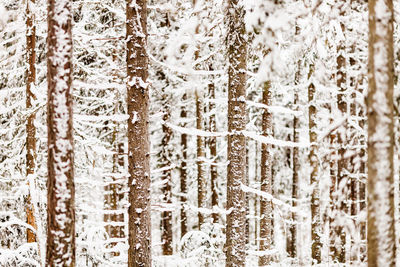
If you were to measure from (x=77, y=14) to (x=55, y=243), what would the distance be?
34.2ft

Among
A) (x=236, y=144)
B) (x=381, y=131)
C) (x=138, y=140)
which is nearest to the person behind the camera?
(x=381, y=131)

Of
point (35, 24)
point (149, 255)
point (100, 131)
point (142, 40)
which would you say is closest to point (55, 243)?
point (149, 255)

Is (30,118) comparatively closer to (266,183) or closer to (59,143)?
(59,143)

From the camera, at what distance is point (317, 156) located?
45.9 feet

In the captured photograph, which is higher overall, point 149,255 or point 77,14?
point 77,14

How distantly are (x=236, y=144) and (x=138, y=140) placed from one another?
2263mm

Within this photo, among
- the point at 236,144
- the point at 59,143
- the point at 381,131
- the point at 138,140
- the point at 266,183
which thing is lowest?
the point at 266,183

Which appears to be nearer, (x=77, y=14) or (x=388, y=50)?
(x=388, y=50)

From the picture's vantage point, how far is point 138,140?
26.5ft

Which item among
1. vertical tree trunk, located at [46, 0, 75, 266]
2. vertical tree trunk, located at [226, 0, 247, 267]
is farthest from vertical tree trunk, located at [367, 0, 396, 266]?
vertical tree trunk, located at [226, 0, 247, 267]

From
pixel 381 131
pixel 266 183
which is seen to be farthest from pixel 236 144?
pixel 381 131

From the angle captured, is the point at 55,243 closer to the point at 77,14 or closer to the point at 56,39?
the point at 56,39

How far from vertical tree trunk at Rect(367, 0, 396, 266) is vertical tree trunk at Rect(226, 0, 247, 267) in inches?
183

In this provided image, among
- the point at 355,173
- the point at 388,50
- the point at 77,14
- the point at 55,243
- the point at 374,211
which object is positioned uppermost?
the point at 77,14
